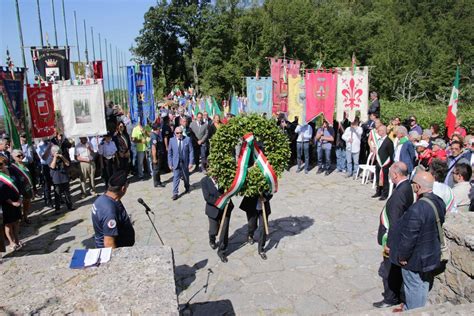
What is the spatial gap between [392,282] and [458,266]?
→ 3.44 feet

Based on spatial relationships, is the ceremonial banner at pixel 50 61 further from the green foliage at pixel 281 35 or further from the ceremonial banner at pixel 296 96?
the green foliage at pixel 281 35

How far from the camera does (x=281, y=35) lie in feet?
152

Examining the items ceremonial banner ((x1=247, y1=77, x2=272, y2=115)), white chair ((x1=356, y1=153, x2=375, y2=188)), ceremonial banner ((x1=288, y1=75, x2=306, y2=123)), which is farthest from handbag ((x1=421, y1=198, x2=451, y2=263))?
ceremonial banner ((x1=247, y1=77, x2=272, y2=115))

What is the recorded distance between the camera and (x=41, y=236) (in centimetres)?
832

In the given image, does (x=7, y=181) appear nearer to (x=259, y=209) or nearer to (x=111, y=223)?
(x=111, y=223)

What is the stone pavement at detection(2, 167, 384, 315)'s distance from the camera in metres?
5.58

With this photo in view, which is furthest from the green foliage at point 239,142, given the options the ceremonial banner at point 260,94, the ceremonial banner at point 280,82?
the ceremonial banner at point 280,82

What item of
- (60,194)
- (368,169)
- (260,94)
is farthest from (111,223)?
(260,94)

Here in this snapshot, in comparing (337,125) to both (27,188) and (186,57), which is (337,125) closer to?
(27,188)

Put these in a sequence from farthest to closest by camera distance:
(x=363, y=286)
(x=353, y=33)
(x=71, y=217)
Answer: (x=353, y=33) → (x=71, y=217) → (x=363, y=286)

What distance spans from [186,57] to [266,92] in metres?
38.4

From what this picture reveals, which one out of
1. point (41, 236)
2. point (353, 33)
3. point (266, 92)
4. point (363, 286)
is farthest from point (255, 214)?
point (353, 33)

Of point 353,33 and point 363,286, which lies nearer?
point 363,286

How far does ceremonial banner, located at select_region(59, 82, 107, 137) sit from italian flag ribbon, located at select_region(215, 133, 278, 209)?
5813mm
